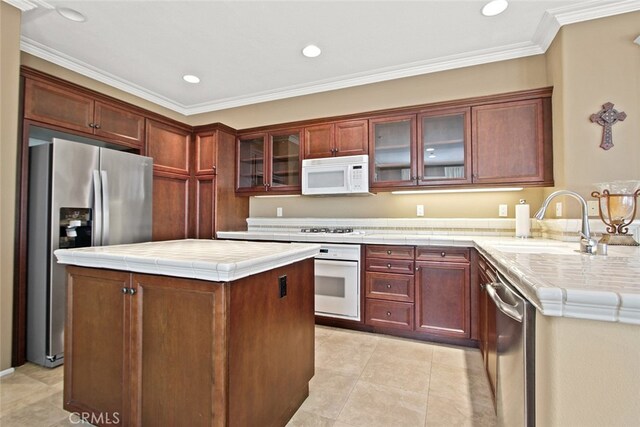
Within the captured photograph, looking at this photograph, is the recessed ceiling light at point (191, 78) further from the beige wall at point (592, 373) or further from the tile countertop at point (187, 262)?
the beige wall at point (592, 373)

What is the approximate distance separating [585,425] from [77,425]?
216cm

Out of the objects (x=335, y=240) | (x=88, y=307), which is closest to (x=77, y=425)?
(x=88, y=307)

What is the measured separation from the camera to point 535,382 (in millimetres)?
834

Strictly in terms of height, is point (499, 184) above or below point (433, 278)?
above

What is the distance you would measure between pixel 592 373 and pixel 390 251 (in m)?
2.02

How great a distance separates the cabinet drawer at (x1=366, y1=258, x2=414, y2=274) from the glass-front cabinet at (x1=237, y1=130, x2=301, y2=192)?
1253mm

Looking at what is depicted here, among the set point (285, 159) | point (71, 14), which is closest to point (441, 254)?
point (285, 159)

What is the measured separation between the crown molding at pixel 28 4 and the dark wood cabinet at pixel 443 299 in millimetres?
3568

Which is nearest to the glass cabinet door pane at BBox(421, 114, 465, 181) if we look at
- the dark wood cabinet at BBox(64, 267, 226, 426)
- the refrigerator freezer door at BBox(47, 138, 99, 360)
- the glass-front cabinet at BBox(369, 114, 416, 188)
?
the glass-front cabinet at BBox(369, 114, 416, 188)

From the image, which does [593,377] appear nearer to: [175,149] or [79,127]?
[79,127]

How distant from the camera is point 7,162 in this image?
2072 mm

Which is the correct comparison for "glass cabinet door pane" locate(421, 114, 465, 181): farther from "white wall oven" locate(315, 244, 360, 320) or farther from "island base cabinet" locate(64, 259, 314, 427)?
"island base cabinet" locate(64, 259, 314, 427)

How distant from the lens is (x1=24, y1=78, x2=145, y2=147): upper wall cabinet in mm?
2260

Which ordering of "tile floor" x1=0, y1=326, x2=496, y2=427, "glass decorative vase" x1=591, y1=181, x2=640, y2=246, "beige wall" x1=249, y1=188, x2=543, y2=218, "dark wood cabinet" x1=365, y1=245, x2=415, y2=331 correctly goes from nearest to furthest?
"tile floor" x1=0, y1=326, x2=496, y2=427
"glass decorative vase" x1=591, y1=181, x2=640, y2=246
"dark wood cabinet" x1=365, y1=245, x2=415, y2=331
"beige wall" x1=249, y1=188, x2=543, y2=218
